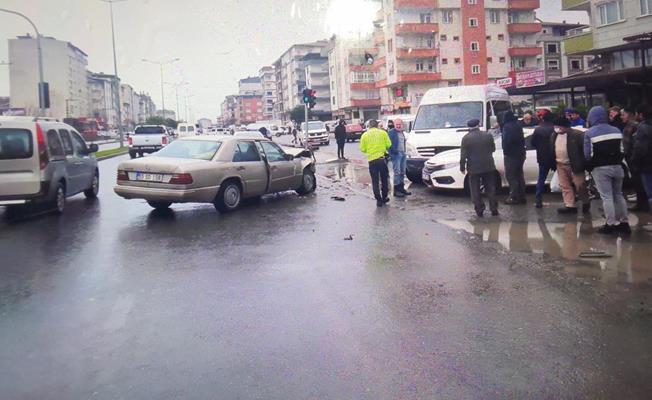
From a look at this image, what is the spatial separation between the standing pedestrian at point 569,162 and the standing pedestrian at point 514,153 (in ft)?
2.48

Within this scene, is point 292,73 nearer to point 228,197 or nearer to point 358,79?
point 358,79

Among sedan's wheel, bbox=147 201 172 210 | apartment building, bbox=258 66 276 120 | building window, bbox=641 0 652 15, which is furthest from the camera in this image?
apartment building, bbox=258 66 276 120

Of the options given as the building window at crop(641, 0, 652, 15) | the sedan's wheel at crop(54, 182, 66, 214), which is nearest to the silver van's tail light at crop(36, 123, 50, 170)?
the sedan's wheel at crop(54, 182, 66, 214)

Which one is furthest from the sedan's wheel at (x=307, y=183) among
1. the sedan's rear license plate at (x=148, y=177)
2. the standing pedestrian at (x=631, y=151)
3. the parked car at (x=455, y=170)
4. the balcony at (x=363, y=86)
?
the balcony at (x=363, y=86)

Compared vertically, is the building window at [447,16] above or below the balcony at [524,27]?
above

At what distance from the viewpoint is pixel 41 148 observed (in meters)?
11.4

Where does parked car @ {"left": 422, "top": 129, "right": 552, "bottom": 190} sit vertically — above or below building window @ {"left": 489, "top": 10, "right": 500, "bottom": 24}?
below

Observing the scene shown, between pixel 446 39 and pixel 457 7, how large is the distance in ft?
12.3

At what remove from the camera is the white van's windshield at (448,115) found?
15602 mm

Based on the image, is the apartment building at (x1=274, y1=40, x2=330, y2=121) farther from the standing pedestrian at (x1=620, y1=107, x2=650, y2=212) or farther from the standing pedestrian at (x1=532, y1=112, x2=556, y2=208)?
the standing pedestrian at (x1=620, y1=107, x2=650, y2=212)

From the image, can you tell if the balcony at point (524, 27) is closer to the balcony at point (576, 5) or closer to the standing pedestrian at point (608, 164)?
the balcony at point (576, 5)

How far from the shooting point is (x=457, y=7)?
225 ft

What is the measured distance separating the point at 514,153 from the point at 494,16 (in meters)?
65.1

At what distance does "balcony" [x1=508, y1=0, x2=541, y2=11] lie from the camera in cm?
7062
